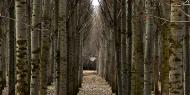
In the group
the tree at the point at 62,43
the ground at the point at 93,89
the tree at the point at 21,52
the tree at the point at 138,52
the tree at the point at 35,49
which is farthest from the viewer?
the ground at the point at 93,89

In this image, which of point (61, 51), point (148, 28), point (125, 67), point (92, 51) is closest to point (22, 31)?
point (61, 51)

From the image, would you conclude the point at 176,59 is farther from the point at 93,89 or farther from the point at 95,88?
the point at 95,88

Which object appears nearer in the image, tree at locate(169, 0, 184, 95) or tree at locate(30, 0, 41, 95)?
tree at locate(169, 0, 184, 95)

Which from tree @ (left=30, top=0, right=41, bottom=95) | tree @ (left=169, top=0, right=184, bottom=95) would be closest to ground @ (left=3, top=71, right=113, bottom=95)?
tree @ (left=30, top=0, right=41, bottom=95)

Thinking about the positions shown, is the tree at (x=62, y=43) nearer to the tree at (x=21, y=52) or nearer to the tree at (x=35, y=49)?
the tree at (x=35, y=49)

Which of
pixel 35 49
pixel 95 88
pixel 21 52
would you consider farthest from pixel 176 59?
pixel 95 88

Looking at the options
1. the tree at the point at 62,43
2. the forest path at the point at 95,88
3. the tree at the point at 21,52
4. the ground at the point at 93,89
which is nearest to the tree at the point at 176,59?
the tree at the point at 21,52

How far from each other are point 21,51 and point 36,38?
0.48m

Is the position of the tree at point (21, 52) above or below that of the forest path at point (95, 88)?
above

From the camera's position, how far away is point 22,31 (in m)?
6.27

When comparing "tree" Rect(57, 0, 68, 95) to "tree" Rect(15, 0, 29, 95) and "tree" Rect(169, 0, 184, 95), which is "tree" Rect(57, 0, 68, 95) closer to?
"tree" Rect(15, 0, 29, 95)

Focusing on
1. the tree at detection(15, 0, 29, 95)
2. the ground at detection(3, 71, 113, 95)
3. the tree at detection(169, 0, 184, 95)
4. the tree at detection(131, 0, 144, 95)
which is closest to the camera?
the tree at detection(169, 0, 184, 95)

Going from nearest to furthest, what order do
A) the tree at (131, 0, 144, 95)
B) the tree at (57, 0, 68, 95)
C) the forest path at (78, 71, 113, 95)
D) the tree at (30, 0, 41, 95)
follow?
the tree at (30, 0, 41, 95) < the tree at (57, 0, 68, 95) < the tree at (131, 0, 144, 95) < the forest path at (78, 71, 113, 95)

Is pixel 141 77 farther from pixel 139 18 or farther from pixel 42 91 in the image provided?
pixel 42 91
